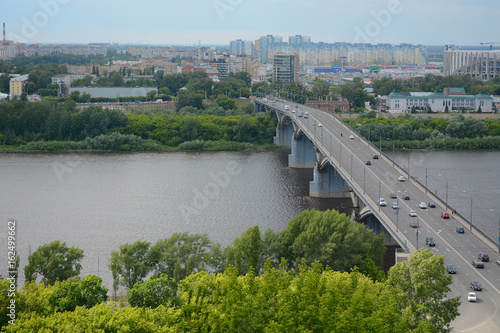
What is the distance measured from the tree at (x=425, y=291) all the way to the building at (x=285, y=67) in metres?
64.7

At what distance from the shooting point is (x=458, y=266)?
12.5 meters

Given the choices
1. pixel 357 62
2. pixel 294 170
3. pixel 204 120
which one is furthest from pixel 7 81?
pixel 357 62

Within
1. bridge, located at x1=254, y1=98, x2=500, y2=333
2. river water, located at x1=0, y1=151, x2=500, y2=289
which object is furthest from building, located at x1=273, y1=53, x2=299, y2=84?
bridge, located at x1=254, y1=98, x2=500, y2=333

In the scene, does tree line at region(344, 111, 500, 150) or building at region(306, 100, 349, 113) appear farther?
building at region(306, 100, 349, 113)

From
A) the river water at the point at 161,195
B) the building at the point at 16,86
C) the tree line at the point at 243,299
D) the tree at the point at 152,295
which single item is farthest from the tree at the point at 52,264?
the building at the point at 16,86

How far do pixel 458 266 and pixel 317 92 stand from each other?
4080 cm

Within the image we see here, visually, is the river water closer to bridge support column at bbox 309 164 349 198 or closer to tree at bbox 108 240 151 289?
bridge support column at bbox 309 164 349 198

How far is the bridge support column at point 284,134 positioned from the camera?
36.8 m

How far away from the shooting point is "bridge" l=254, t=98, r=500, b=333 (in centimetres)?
1141

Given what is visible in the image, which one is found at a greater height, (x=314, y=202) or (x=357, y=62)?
(x=357, y=62)

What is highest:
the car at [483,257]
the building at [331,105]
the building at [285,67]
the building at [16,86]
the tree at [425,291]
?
the building at [285,67]

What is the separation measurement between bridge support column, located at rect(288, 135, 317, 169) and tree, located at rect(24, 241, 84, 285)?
17246mm

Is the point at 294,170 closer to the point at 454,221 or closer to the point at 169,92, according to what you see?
the point at 454,221

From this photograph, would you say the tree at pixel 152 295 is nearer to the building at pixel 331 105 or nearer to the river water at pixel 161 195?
the river water at pixel 161 195
